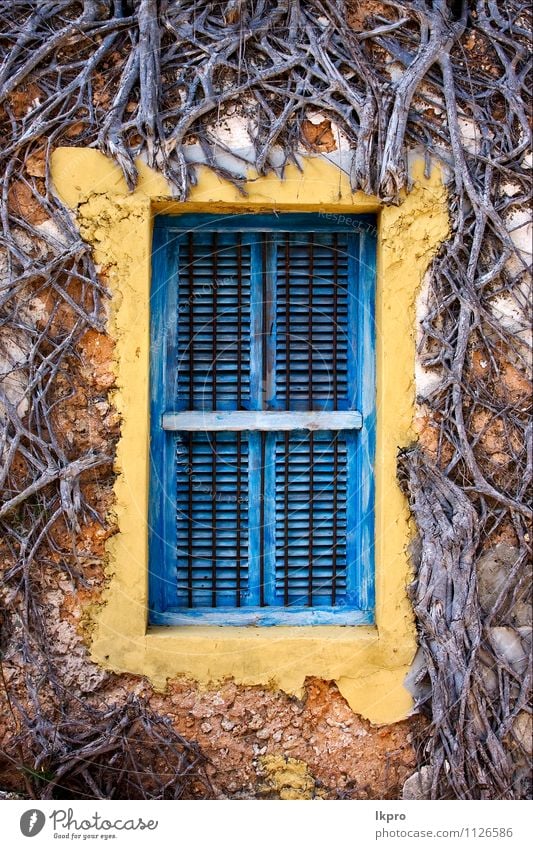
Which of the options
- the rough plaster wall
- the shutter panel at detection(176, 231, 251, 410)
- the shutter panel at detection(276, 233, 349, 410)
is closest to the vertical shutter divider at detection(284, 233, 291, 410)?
the shutter panel at detection(276, 233, 349, 410)

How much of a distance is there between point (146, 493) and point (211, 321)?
730 millimetres

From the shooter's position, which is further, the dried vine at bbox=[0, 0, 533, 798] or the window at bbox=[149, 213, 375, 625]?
the window at bbox=[149, 213, 375, 625]

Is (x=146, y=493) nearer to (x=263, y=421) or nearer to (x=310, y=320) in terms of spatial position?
(x=263, y=421)

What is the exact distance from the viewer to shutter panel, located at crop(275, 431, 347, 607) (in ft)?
10.8

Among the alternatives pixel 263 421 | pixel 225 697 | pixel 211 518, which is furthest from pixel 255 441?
pixel 225 697

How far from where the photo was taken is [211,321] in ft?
10.8

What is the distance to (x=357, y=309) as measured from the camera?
3.33m

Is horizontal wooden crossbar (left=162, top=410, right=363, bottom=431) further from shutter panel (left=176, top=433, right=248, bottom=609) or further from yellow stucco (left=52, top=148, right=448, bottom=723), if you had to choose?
yellow stucco (left=52, top=148, right=448, bottom=723)

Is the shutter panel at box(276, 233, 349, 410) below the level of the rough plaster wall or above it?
above

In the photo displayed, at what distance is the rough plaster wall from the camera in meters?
3.15

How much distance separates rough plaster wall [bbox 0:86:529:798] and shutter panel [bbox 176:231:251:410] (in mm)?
319

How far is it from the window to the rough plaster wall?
27 centimetres

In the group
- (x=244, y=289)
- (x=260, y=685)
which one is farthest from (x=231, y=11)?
(x=260, y=685)

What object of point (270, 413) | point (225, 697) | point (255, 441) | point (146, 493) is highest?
point (270, 413)
